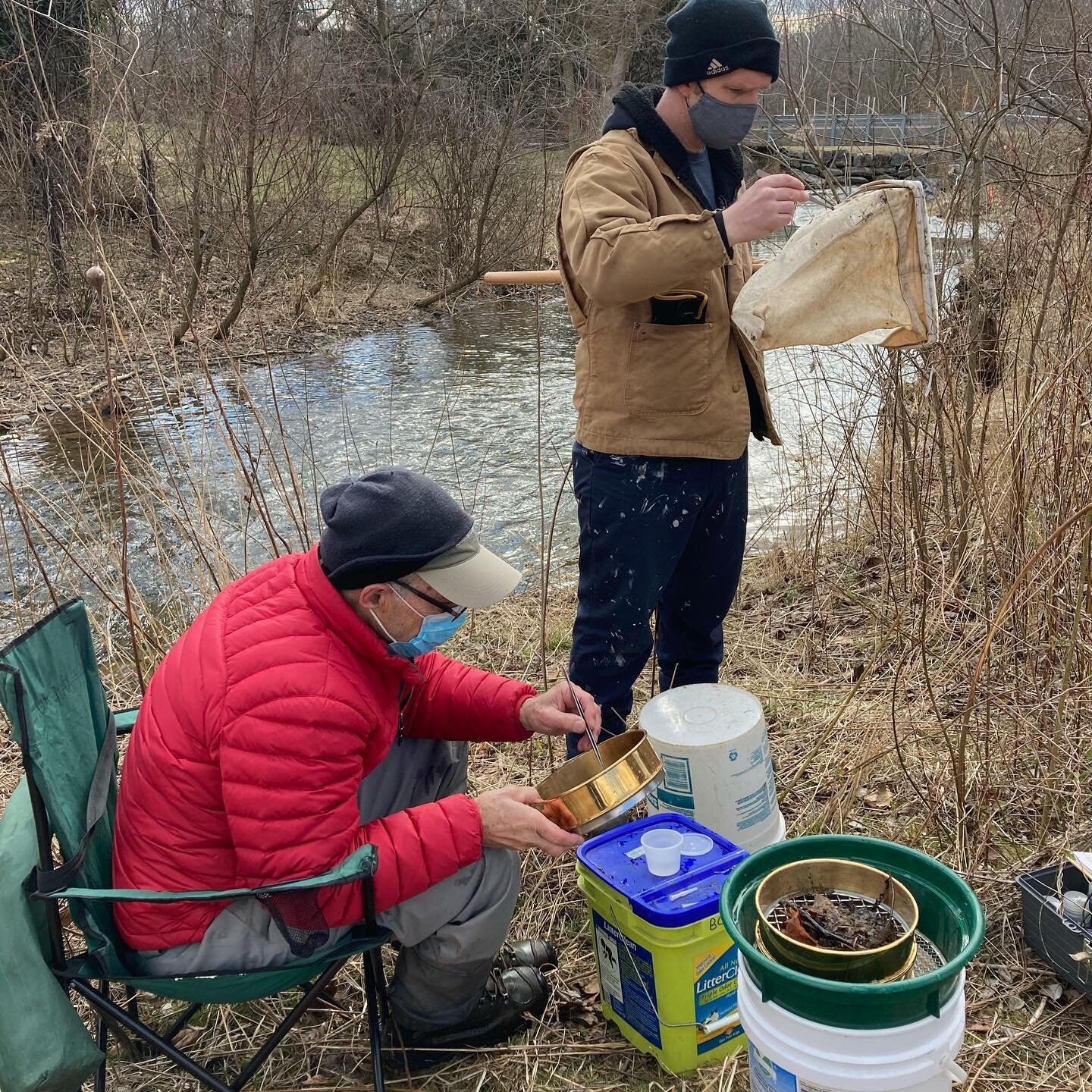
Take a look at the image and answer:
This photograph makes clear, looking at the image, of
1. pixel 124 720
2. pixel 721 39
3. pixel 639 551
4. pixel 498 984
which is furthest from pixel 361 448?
pixel 498 984

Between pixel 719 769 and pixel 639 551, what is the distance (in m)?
0.52

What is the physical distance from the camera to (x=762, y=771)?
2.31 metres

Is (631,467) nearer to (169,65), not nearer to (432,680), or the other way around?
(432,680)

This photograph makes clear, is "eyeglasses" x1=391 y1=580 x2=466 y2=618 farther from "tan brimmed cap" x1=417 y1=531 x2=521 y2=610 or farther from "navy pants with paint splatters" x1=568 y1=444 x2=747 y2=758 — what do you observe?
"navy pants with paint splatters" x1=568 y1=444 x2=747 y2=758

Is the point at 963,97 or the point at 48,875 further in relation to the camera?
the point at 963,97

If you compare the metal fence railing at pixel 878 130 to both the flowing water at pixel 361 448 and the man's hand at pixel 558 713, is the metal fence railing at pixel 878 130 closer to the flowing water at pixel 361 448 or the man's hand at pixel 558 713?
the flowing water at pixel 361 448

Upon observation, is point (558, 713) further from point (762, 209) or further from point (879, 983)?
point (762, 209)

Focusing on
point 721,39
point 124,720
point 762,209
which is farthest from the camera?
point 721,39

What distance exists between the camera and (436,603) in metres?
1.83

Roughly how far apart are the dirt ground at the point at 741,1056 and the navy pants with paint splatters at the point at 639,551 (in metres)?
0.46

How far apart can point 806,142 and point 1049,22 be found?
1.26 meters

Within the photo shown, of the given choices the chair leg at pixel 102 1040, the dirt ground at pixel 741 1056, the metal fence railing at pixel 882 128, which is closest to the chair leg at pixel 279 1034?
the chair leg at pixel 102 1040

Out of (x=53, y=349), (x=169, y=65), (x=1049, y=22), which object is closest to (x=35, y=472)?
(x=53, y=349)

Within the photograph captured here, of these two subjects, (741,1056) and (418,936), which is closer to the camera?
(418,936)
